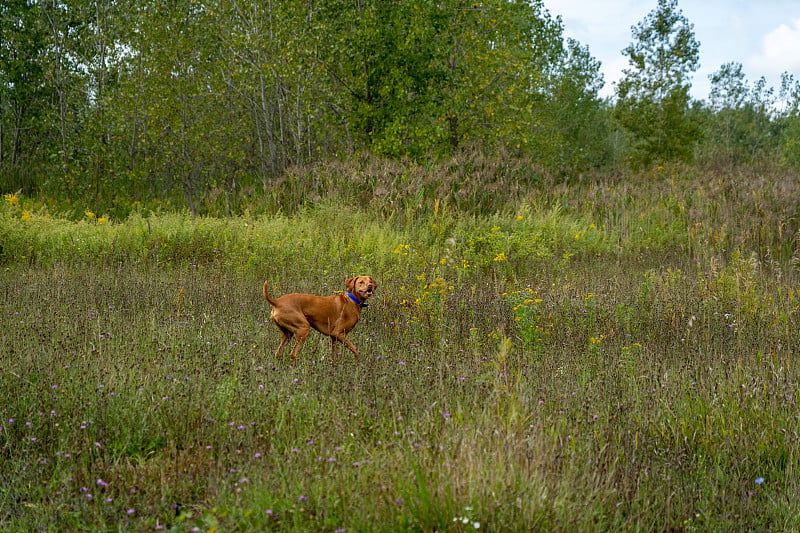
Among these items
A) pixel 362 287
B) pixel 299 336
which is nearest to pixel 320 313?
pixel 299 336

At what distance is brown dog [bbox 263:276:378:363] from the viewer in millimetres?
4762

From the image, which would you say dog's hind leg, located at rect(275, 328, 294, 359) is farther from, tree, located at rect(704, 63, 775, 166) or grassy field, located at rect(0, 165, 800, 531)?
tree, located at rect(704, 63, 775, 166)

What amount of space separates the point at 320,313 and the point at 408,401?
1175mm

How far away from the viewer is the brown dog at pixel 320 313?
4.76m

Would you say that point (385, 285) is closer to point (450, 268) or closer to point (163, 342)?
point (450, 268)

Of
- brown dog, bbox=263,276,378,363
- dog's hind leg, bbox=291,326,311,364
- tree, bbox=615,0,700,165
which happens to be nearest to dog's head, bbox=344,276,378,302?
brown dog, bbox=263,276,378,363

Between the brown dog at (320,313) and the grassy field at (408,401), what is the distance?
8.4 inches

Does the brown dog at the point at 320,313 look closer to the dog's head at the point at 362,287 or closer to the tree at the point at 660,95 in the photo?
the dog's head at the point at 362,287

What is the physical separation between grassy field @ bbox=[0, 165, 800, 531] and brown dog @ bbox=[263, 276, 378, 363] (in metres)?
0.21

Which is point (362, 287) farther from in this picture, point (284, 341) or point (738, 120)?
point (738, 120)

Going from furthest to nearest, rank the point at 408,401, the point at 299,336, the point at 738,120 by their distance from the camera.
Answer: the point at 738,120 → the point at 299,336 → the point at 408,401

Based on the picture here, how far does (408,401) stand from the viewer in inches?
158

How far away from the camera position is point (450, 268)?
8289 millimetres

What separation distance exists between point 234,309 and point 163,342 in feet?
4.77
